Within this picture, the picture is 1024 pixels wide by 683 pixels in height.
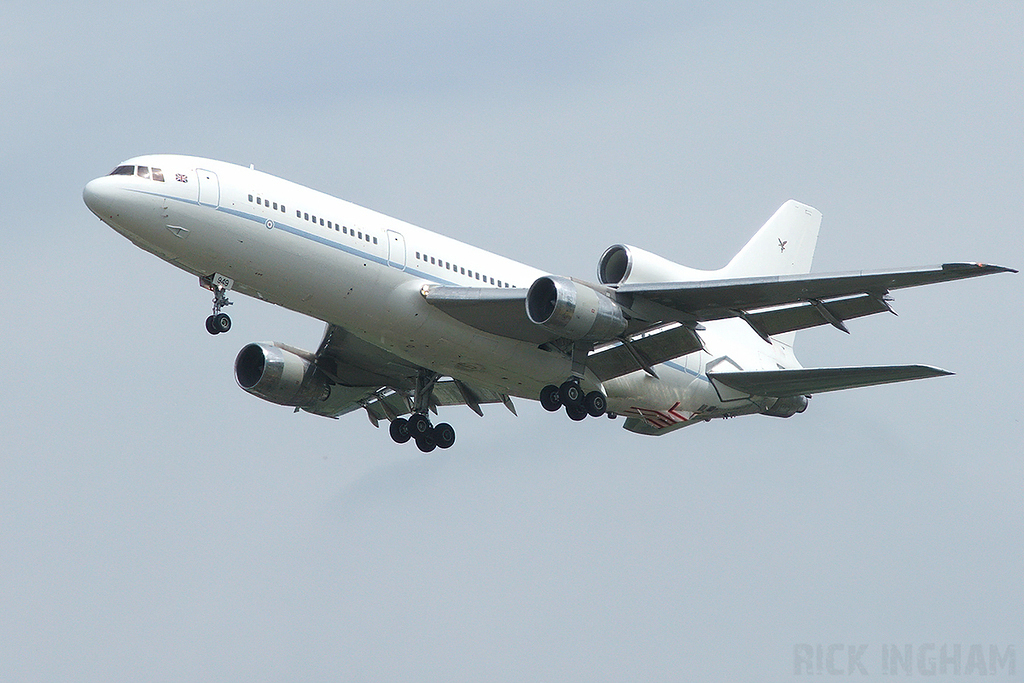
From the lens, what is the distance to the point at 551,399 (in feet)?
121

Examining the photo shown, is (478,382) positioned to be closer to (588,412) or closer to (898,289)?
(588,412)

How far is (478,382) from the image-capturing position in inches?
1478

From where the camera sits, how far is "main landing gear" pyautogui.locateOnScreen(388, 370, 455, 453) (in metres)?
39.5

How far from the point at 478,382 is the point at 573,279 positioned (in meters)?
4.46

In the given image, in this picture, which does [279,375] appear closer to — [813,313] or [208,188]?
[208,188]

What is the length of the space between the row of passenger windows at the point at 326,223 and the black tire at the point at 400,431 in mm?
7558

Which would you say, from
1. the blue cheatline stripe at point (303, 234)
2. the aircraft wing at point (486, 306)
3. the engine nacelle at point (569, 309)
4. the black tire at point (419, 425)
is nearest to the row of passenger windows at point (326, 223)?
the blue cheatline stripe at point (303, 234)

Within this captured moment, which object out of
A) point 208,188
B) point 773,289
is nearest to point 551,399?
point 773,289

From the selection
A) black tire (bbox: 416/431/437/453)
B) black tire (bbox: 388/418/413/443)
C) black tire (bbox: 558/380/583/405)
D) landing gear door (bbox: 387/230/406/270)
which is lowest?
black tire (bbox: 416/431/437/453)

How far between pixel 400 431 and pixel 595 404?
612 centimetres

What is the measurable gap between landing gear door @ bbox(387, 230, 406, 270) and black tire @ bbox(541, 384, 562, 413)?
5283mm

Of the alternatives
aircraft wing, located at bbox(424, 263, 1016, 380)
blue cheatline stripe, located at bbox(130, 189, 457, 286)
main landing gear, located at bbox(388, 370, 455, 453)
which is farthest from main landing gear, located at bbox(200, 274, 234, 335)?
main landing gear, located at bbox(388, 370, 455, 453)

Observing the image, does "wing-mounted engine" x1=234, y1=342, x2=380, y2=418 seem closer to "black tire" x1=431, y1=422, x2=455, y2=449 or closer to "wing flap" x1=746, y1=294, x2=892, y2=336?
"black tire" x1=431, y1=422, x2=455, y2=449

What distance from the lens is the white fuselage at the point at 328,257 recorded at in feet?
105
